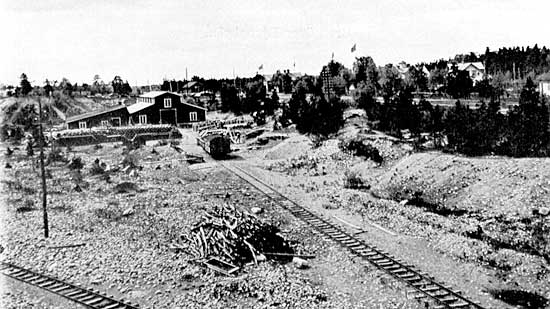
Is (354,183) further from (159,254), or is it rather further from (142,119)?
(142,119)

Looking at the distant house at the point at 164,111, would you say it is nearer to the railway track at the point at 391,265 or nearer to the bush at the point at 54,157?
the bush at the point at 54,157

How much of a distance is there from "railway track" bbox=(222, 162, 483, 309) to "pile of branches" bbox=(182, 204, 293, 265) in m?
2.39

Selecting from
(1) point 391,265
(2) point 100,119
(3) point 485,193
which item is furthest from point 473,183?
(2) point 100,119

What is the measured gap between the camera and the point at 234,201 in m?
25.1

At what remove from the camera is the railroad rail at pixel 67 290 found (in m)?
14.0

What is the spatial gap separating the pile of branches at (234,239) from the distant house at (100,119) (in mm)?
41402

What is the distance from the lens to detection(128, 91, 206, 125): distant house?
60.4 meters

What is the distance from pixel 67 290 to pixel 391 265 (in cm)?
981

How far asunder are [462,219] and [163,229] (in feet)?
39.5

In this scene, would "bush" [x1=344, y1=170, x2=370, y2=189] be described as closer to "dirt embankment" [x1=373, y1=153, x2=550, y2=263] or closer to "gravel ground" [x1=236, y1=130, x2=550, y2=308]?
"gravel ground" [x1=236, y1=130, x2=550, y2=308]

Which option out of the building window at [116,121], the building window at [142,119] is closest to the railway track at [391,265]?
the building window at [116,121]

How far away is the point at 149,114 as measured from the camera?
60812 mm

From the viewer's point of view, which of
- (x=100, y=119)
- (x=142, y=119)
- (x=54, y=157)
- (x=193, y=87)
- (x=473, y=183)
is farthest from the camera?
(x=193, y=87)

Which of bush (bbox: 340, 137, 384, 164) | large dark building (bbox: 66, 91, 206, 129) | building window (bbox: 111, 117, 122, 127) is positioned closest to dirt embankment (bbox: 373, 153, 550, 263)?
bush (bbox: 340, 137, 384, 164)
